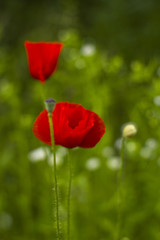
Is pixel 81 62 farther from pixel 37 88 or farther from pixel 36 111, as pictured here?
pixel 36 111

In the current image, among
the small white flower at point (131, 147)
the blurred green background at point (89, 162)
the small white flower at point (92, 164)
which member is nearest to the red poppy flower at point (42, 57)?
the blurred green background at point (89, 162)

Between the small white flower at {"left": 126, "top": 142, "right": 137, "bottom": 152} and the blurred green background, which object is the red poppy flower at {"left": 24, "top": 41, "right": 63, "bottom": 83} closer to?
the blurred green background

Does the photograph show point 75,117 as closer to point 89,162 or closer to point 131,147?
point 131,147

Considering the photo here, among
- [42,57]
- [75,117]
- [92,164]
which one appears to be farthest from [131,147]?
[75,117]

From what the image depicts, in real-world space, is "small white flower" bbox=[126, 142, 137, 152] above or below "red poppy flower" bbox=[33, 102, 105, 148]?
below

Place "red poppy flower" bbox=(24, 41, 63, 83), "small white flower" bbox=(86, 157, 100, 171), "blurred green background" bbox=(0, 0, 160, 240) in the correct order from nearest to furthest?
"red poppy flower" bbox=(24, 41, 63, 83) → "blurred green background" bbox=(0, 0, 160, 240) → "small white flower" bbox=(86, 157, 100, 171)

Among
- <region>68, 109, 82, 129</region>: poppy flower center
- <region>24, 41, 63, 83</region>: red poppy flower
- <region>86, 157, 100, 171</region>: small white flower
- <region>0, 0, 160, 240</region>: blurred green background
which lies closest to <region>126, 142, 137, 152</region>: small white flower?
<region>0, 0, 160, 240</region>: blurred green background

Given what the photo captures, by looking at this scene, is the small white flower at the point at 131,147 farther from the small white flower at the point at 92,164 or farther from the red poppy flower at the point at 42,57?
the red poppy flower at the point at 42,57

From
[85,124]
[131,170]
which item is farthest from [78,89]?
[85,124]
